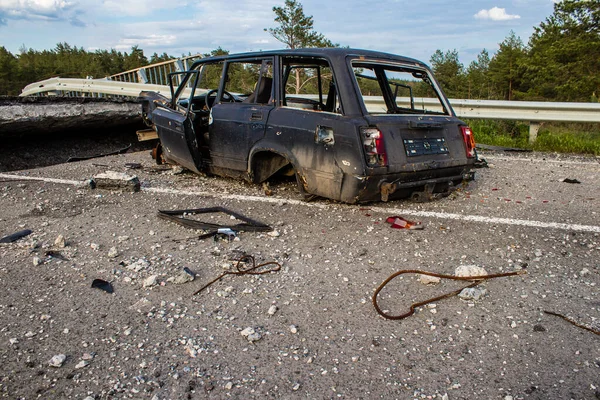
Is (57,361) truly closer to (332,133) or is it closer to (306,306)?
(306,306)

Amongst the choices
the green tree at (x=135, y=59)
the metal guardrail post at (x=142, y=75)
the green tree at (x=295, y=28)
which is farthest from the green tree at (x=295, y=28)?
the green tree at (x=135, y=59)

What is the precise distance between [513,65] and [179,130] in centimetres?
4457

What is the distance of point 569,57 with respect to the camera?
108 ft

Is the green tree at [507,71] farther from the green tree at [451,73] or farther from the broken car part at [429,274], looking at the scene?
the broken car part at [429,274]

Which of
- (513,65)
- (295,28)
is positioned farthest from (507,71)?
(295,28)

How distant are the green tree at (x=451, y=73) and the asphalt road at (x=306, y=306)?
4611cm

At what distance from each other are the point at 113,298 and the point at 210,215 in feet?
5.79

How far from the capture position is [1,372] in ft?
7.44

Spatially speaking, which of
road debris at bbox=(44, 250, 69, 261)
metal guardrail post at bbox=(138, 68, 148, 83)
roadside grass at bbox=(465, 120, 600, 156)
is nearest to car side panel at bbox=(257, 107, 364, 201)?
road debris at bbox=(44, 250, 69, 261)

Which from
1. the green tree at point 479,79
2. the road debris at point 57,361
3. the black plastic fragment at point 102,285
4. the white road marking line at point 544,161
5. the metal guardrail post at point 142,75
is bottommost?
the road debris at point 57,361

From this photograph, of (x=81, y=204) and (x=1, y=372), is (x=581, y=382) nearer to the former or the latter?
(x=1, y=372)

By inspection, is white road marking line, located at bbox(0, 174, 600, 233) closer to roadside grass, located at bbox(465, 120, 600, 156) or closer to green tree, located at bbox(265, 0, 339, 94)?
roadside grass, located at bbox(465, 120, 600, 156)

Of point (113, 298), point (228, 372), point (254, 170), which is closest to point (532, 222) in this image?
point (254, 170)

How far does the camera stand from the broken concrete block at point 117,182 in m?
5.56
